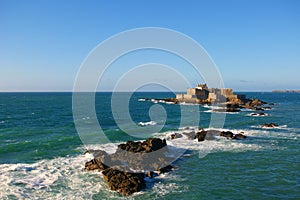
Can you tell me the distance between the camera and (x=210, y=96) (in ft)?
333

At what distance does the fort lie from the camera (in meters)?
97.4

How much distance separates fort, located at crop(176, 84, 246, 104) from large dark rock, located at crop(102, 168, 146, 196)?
267ft

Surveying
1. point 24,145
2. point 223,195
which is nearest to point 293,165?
point 223,195

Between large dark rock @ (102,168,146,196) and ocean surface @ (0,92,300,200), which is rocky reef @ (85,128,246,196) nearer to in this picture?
large dark rock @ (102,168,146,196)

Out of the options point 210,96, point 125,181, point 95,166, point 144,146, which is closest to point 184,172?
point 125,181

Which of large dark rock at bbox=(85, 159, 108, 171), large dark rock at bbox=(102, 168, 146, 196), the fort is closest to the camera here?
large dark rock at bbox=(102, 168, 146, 196)

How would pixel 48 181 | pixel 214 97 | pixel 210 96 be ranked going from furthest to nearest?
1. pixel 210 96
2. pixel 214 97
3. pixel 48 181

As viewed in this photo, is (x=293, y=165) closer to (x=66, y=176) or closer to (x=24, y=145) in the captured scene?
(x=66, y=176)

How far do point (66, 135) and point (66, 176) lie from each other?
17866 millimetres

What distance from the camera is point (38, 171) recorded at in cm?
2077

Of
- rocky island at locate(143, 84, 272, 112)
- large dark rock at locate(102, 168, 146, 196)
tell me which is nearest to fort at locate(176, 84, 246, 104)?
rocky island at locate(143, 84, 272, 112)

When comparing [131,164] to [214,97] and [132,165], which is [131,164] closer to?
[132,165]

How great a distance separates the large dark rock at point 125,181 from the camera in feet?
55.6

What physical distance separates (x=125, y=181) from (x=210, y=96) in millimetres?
87796
